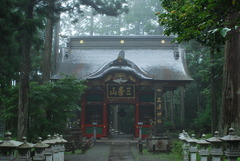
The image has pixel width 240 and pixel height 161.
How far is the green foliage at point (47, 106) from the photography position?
43.9 ft

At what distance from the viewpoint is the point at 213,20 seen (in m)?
5.63

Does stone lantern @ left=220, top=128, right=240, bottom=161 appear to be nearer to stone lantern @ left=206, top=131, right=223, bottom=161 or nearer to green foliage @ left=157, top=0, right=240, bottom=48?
stone lantern @ left=206, top=131, right=223, bottom=161

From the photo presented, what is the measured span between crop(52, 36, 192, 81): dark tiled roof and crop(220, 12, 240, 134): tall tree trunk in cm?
1066

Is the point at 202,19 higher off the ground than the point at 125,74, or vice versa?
the point at 125,74

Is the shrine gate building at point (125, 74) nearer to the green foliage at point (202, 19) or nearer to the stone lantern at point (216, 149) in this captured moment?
the stone lantern at point (216, 149)

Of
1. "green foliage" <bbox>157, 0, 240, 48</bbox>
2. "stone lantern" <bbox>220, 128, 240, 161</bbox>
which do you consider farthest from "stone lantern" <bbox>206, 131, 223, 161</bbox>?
"green foliage" <bbox>157, 0, 240, 48</bbox>

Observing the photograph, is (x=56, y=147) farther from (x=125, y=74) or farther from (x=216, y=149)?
(x=125, y=74)

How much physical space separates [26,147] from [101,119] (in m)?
16.1

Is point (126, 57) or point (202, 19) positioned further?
point (126, 57)

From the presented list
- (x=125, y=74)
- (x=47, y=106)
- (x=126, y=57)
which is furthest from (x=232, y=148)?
(x=126, y=57)

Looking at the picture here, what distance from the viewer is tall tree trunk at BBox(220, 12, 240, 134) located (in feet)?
34.7

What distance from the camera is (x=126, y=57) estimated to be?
25.4m

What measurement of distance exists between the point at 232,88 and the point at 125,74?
38.8 feet

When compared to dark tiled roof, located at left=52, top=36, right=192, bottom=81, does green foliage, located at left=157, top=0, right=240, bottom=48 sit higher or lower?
lower
